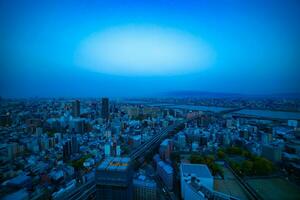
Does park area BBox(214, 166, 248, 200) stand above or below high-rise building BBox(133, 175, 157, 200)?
below

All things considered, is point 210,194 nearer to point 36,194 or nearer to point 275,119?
point 36,194

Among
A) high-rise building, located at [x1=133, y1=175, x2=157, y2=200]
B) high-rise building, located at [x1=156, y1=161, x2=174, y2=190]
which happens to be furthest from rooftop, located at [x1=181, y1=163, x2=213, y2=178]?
high-rise building, located at [x1=133, y1=175, x2=157, y2=200]

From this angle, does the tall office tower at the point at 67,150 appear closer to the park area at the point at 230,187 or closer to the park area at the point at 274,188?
the park area at the point at 230,187

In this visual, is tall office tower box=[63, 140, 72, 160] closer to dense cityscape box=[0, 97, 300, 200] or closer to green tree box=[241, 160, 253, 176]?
dense cityscape box=[0, 97, 300, 200]

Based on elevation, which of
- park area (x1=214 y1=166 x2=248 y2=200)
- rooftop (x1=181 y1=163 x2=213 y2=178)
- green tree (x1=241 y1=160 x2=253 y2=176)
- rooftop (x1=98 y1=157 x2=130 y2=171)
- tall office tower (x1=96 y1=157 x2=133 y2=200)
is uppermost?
rooftop (x1=98 y1=157 x2=130 y2=171)

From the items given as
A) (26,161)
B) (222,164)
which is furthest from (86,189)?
(222,164)

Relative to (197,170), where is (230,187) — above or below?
below

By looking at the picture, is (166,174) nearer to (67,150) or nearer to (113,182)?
(113,182)

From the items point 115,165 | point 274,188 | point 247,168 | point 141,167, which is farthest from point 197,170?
point 115,165

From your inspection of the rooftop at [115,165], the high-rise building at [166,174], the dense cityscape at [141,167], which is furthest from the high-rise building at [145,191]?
the rooftop at [115,165]
